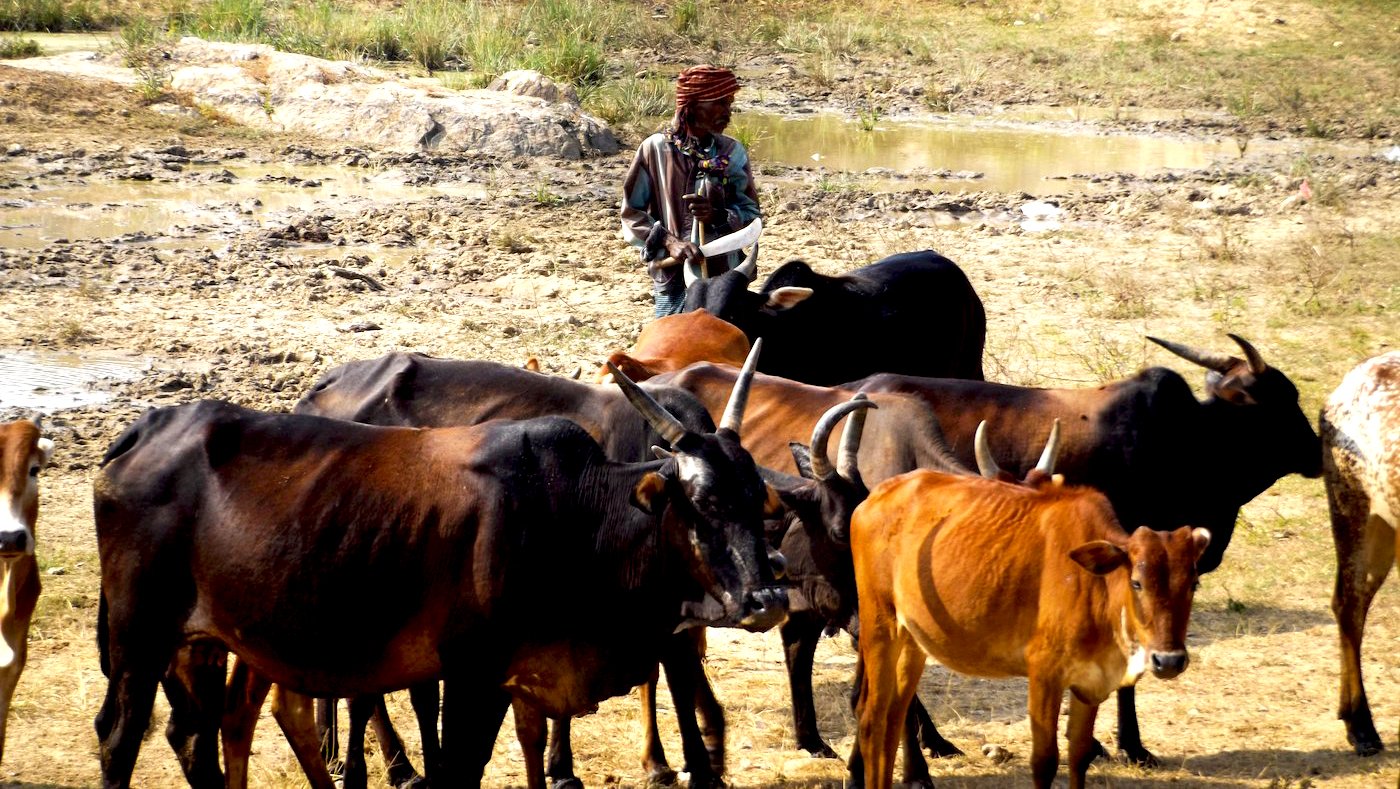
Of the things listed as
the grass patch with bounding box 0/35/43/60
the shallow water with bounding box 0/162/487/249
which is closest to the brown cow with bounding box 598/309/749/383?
the shallow water with bounding box 0/162/487/249

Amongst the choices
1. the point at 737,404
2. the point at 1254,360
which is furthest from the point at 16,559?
the point at 1254,360

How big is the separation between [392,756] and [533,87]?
13947 mm

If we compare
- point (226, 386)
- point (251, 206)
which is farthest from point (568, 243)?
point (226, 386)

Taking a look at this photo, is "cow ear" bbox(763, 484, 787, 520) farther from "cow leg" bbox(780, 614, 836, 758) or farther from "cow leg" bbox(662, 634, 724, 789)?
"cow leg" bbox(780, 614, 836, 758)

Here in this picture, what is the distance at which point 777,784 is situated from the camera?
6254 mm

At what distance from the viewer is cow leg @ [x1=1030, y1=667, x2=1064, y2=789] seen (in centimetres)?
527

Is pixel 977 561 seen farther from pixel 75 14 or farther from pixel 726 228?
pixel 75 14

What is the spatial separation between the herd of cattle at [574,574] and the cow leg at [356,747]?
2cm

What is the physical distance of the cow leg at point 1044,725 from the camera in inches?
208

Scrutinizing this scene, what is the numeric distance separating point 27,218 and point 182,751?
33.4 feet

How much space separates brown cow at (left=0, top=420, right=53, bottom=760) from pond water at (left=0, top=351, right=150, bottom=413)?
4.13 m

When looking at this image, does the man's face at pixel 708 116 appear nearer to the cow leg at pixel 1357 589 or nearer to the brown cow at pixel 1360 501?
the brown cow at pixel 1360 501

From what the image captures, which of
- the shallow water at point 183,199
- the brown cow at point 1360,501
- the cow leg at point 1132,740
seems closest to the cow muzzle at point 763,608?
the cow leg at point 1132,740

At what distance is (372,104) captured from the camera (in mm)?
18203
